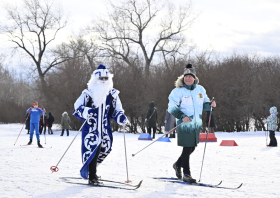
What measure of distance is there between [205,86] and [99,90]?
62.5 feet

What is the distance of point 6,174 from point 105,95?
2.29 metres

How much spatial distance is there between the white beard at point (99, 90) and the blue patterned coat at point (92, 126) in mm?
60

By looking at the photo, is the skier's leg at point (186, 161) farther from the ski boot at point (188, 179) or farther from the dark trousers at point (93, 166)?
the dark trousers at point (93, 166)

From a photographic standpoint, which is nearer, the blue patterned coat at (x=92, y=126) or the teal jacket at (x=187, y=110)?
the blue patterned coat at (x=92, y=126)

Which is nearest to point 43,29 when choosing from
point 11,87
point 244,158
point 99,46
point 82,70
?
point 99,46

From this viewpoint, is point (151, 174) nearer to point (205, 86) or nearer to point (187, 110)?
point (187, 110)

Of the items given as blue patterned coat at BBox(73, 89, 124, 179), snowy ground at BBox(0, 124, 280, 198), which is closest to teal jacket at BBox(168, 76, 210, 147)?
snowy ground at BBox(0, 124, 280, 198)

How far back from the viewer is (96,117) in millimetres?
5824

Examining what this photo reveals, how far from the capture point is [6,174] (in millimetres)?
6680

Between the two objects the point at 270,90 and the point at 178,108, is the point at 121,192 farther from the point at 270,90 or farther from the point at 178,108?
the point at 270,90

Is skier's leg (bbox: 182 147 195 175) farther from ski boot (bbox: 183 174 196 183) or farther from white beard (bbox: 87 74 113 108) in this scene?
white beard (bbox: 87 74 113 108)

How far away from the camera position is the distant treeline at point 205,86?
957 inches

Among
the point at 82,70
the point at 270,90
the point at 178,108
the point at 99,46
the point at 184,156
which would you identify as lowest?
the point at 184,156

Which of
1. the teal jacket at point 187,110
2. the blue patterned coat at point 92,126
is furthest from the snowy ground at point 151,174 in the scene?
the teal jacket at point 187,110
